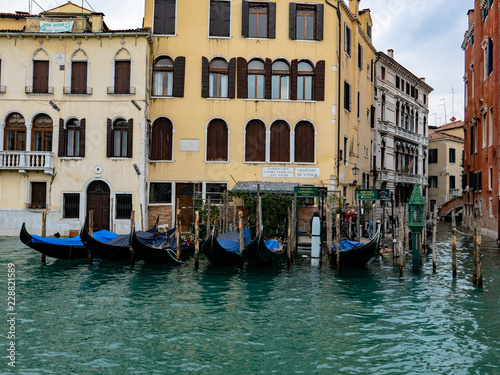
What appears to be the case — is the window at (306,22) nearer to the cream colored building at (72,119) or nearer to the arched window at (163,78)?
the arched window at (163,78)

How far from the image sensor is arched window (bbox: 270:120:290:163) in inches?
722

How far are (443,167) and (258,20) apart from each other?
23.2m

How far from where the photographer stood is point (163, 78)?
60.8ft

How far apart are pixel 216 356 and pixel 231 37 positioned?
14.2m

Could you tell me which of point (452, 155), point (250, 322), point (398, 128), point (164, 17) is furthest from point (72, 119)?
point (452, 155)

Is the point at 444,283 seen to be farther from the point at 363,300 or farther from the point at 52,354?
the point at 52,354

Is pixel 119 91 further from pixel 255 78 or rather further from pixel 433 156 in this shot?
pixel 433 156

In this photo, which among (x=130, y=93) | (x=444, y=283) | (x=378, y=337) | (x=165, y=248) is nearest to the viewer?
(x=378, y=337)

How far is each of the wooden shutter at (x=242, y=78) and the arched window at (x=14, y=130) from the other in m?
7.58

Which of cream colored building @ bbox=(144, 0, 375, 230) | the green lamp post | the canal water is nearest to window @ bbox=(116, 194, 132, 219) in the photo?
cream colored building @ bbox=(144, 0, 375, 230)

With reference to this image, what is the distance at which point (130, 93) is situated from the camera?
1788 cm

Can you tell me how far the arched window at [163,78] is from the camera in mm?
18500

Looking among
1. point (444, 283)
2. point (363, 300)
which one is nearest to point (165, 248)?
point (363, 300)

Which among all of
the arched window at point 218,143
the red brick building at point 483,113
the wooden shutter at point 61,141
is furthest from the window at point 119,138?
the red brick building at point 483,113
